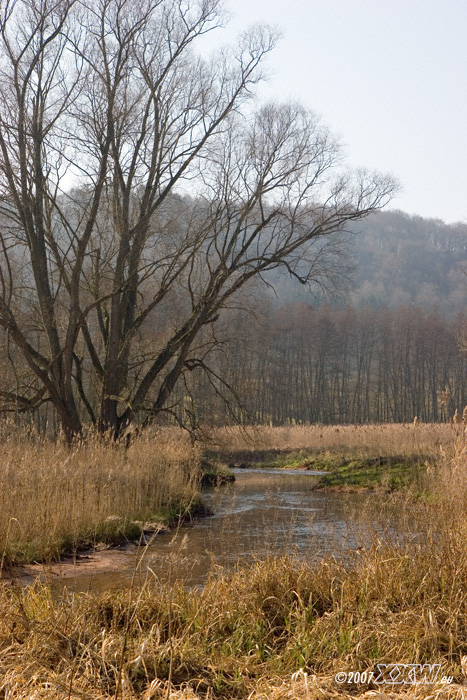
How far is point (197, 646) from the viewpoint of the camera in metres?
3.94

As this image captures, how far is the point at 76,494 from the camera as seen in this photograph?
9289mm

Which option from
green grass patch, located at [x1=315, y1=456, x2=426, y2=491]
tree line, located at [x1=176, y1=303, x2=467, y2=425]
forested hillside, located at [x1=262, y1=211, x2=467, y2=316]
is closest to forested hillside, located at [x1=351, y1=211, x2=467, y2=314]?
forested hillside, located at [x1=262, y1=211, x2=467, y2=316]

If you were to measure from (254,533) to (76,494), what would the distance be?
8.45 ft

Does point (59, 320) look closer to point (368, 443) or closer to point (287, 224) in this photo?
point (287, 224)

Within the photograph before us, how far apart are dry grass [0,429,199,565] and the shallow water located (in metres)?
→ 0.64

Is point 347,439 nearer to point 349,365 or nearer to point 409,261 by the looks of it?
point 349,365

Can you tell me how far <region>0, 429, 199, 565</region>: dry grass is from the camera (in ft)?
24.8

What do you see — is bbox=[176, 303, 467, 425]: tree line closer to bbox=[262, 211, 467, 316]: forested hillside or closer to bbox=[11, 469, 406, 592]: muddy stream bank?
bbox=[262, 211, 467, 316]: forested hillside

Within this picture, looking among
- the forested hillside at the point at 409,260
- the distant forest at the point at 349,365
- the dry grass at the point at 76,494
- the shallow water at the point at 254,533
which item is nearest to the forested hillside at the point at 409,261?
the forested hillside at the point at 409,260

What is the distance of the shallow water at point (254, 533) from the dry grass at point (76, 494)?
2.11 feet

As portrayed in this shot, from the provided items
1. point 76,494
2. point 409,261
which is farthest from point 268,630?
point 409,261

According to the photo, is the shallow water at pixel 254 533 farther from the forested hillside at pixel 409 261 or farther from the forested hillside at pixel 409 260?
the forested hillside at pixel 409 260

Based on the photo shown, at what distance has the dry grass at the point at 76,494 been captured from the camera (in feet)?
24.8

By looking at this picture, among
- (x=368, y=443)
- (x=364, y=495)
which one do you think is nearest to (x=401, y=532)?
(x=364, y=495)
